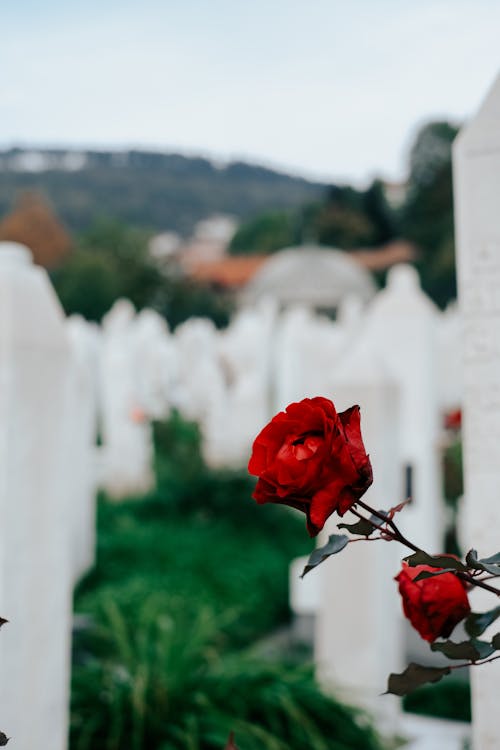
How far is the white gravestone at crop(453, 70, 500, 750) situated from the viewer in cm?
181

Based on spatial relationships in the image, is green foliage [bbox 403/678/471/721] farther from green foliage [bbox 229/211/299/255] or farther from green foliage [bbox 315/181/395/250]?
green foliage [bbox 229/211/299/255]

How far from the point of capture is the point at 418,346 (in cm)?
609

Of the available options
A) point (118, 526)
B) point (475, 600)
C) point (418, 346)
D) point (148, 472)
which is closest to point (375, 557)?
point (475, 600)

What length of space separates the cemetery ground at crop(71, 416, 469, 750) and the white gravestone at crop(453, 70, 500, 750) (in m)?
1.35

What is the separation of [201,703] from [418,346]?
11.7 ft

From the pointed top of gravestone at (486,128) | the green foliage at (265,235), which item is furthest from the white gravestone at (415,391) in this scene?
the green foliage at (265,235)

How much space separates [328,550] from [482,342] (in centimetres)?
90

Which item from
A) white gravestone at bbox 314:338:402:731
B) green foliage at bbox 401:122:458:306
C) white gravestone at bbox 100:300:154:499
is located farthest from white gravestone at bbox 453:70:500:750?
green foliage at bbox 401:122:458:306

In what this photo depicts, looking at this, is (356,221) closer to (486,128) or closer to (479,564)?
(486,128)

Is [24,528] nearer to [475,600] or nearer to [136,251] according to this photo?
[475,600]

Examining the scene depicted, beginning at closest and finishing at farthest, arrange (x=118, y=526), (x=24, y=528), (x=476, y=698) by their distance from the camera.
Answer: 1. (x=476, y=698)
2. (x=24, y=528)
3. (x=118, y=526)

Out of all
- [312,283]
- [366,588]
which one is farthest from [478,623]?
[312,283]

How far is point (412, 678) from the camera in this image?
3.88 feet

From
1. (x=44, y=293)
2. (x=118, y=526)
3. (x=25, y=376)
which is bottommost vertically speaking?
(x=25, y=376)
